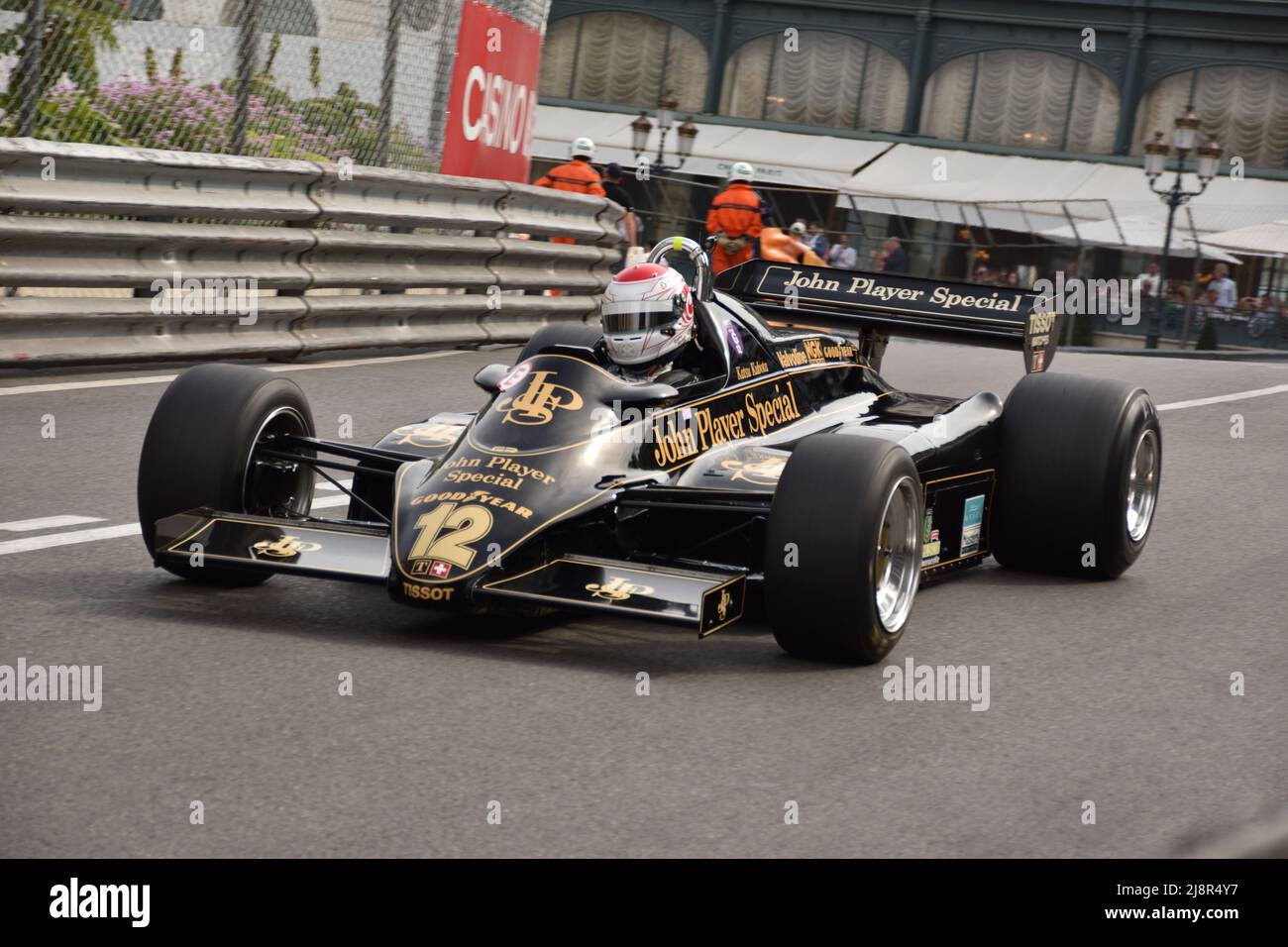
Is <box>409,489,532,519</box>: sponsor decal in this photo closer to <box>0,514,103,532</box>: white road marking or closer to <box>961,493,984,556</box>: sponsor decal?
<box>0,514,103,532</box>: white road marking

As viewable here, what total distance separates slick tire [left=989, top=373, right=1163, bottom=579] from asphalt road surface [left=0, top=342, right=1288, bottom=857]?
138 mm

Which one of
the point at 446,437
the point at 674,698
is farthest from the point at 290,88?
the point at 674,698

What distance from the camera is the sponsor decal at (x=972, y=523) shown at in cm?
726

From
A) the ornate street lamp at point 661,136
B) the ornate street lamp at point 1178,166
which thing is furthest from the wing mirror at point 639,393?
the ornate street lamp at point 661,136

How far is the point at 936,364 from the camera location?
1648 centimetres

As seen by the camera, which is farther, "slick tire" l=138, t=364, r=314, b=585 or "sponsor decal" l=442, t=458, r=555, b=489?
"slick tire" l=138, t=364, r=314, b=585

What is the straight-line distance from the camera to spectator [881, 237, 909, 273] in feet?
103

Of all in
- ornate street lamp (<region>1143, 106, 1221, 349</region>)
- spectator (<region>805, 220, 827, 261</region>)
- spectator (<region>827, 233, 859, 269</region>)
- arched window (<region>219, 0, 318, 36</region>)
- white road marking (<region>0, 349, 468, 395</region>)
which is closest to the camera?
white road marking (<region>0, 349, 468, 395</region>)

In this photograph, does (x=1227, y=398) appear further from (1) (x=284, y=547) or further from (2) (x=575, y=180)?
(1) (x=284, y=547)

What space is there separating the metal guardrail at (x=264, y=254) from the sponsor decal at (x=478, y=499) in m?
4.72

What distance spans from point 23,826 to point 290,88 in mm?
8985

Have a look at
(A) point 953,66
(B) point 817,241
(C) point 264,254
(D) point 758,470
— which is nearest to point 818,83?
(A) point 953,66

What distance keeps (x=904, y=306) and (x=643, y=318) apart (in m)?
2.52

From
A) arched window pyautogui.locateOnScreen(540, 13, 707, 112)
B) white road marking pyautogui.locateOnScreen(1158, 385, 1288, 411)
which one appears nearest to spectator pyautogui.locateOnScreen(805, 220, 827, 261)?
white road marking pyautogui.locateOnScreen(1158, 385, 1288, 411)
